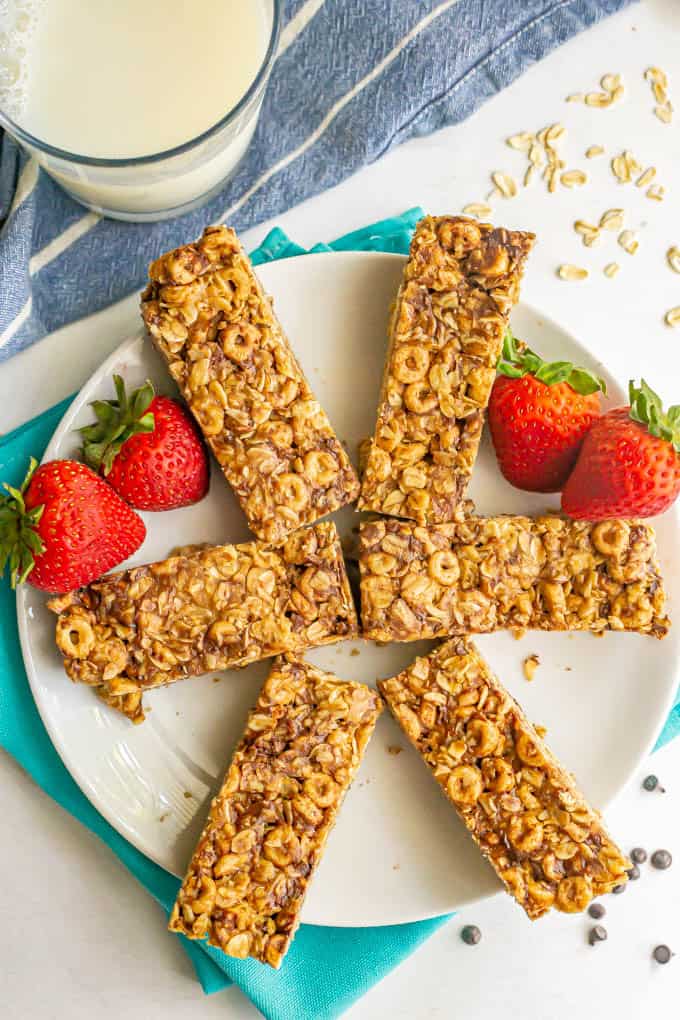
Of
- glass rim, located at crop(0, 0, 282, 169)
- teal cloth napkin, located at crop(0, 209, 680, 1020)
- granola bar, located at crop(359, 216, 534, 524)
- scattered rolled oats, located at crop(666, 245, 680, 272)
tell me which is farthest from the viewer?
scattered rolled oats, located at crop(666, 245, 680, 272)

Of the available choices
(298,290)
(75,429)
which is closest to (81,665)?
(75,429)

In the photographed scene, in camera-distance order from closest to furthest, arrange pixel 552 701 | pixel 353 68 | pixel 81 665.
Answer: pixel 81 665 < pixel 552 701 < pixel 353 68

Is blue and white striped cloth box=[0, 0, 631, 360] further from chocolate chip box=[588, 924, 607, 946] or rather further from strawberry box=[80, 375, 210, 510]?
chocolate chip box=[588, 924, 607, 946]

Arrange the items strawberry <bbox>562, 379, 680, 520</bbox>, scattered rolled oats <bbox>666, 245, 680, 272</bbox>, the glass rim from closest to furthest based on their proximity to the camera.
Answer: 1. the glass rim
2. strawberry <bbox>562, 379, 680, 520</bbox>
3. scattered rolled oats <bbox>666, 245, 680, 272</bbox>

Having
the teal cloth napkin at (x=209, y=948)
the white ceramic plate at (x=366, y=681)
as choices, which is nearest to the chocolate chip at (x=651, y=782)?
the white ceramic plate at (x=366, y=681)

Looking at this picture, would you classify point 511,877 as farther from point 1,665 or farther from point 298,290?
point 298,290

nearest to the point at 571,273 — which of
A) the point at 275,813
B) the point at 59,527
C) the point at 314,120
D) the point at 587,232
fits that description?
the point at 587,232

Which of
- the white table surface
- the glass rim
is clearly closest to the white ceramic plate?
the white table surface
